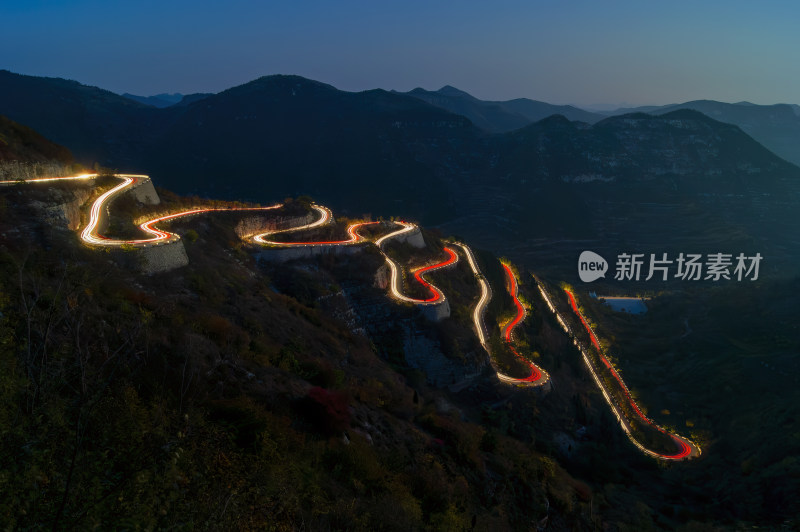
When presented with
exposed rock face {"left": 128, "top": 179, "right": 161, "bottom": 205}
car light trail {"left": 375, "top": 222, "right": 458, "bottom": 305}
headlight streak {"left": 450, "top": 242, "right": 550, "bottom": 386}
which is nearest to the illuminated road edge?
exposed rock face {"left": 128, "top": 179, "right": 161, "bottom": 205}

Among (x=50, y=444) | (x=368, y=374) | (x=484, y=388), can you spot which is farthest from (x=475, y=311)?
(x=50, y=444)

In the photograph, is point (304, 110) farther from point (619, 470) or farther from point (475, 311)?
point (619, 470)

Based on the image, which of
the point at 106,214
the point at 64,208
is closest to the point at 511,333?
the point at 106,214

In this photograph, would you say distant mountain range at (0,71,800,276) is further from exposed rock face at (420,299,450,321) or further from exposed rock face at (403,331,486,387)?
exposed rock face at (403,331,486,387)

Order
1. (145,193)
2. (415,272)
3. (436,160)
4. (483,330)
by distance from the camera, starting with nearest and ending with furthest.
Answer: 1. (145,193)
2. (483,330)
3. (415,272)
4. (436,160)

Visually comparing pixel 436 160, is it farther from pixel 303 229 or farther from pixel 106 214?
pixel 106 214

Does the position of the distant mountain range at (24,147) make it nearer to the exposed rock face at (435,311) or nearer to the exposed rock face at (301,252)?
the exposed rock face at (301,252)

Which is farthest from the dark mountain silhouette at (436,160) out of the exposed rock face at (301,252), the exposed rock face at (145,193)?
the exposed rock face at (145,193)

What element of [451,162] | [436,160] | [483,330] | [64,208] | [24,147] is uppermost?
[436,160]
